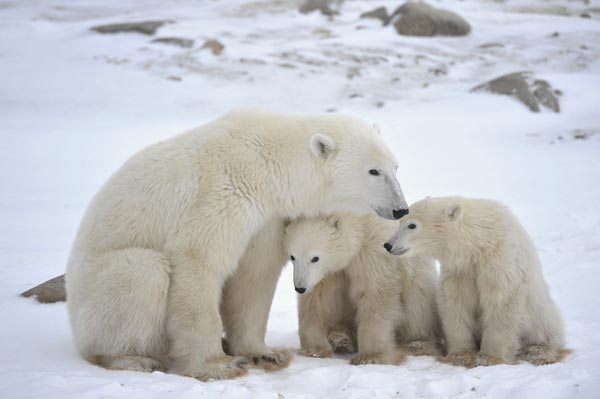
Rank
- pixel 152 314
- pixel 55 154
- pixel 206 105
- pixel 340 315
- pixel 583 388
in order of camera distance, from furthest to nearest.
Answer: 1. pixel 206 105
2. pixel 55 154
3. pixel 340 315
4. pixel 152 314
5. pixel 583 388

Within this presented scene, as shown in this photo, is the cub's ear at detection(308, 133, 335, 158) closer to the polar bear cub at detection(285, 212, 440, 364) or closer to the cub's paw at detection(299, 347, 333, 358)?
the polar bear cub at detection(285, 212, 440, 364)

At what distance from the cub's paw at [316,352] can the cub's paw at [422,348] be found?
2.06 ft

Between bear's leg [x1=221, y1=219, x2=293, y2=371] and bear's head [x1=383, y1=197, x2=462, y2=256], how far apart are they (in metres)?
0.87

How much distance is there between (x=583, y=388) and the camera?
13.0ft

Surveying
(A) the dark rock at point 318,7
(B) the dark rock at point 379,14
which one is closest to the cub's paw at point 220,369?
(B) the dark rock at point 379,14

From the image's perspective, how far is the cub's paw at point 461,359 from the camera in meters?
4.78

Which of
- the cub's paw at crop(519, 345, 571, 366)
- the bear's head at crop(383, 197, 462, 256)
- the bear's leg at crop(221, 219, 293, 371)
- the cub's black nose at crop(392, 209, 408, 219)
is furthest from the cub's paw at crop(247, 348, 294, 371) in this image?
the cub's paw at crop(519, 345, 571, 366)

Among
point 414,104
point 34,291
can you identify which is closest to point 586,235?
point 34,291

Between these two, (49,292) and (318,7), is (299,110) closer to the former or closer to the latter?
(318,7)

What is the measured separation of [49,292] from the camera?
636cm

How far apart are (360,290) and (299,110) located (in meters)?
11.0

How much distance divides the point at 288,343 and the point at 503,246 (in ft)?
6.67

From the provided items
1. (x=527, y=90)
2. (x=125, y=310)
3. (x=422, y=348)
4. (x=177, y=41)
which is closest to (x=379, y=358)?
(x=422, y=348)

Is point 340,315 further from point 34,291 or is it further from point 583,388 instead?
point 34,291
